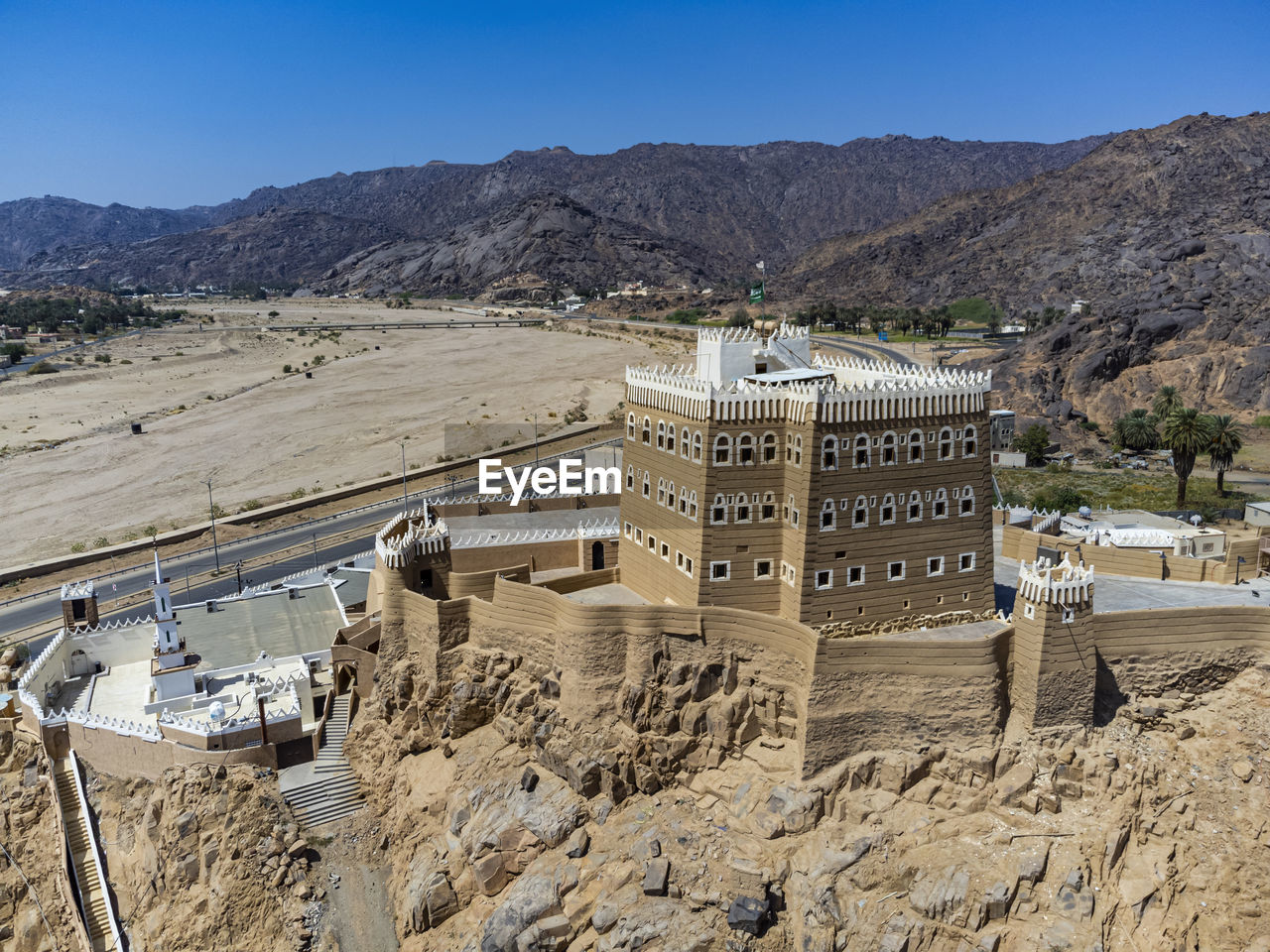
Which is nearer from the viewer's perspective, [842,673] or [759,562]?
[842,673]

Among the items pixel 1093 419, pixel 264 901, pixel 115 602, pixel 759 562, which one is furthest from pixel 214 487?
pixel 1093 419

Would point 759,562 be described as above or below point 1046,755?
above

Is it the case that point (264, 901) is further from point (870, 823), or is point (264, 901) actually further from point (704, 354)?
point (704, 354)

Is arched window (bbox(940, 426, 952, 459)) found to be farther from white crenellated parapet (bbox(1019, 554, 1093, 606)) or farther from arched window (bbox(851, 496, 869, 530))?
white crenellated parapet (bbox(1019, 554, 1093, 606))

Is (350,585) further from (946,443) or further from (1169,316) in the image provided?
(1169,316)

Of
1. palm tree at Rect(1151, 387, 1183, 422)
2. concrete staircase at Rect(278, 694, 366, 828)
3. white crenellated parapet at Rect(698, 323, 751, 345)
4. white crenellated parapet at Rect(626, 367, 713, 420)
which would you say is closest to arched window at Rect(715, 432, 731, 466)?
white crenellated parapet at Rect(626, 367, 713, 420)

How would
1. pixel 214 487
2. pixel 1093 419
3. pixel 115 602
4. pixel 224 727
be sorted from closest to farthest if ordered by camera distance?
pixel 224 727 → pixel 115 602 → pixel 214 487 → pixel 1093 419

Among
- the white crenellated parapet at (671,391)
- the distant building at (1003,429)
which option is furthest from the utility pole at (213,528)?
the distant building at (1003,429)

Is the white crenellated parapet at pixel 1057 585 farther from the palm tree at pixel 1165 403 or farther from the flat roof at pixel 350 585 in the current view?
the palm tree at pixel 1165 403
